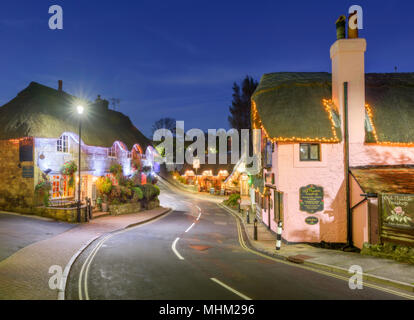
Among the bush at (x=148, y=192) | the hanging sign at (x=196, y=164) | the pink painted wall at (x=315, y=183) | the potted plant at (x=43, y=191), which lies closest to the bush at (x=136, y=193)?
the bush at (x=148, y=192)

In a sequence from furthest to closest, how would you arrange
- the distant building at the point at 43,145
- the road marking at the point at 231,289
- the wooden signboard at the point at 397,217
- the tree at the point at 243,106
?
the tree at the point at 243,106 < the distant building at the point at 43,145 < the wooden signboard at the point at 397,217 < the road marking at the point at 231,289

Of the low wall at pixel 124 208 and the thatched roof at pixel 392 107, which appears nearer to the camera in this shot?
the thatched roof at pixel 392 107

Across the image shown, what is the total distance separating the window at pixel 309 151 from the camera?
1403 cm

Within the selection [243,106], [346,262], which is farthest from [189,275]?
[243,106]

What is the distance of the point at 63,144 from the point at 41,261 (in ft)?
46.1

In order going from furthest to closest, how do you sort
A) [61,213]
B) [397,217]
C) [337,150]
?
[61,213], [337,150], [397,217]

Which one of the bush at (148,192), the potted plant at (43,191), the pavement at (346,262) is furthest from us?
the bush at (148,192)

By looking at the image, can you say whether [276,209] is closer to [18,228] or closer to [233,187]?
[18,228]

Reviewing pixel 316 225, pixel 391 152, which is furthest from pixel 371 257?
pixel 391 152

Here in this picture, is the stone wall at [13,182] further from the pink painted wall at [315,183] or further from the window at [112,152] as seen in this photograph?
the pink painted wall at [315,183]

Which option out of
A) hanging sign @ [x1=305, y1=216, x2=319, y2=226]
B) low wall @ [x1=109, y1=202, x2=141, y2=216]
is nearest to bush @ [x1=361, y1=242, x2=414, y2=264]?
hanging sign @ [x1=305, y1=216, x2=319, y2=226]

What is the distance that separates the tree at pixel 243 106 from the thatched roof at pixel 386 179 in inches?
1363

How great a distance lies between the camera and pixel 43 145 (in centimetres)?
→ 1975

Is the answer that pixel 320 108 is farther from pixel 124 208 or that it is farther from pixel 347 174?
pixel 124 208
